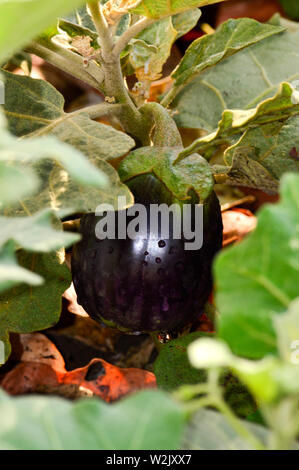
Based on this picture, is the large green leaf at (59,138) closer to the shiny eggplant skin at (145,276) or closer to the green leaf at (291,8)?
the shiny eggplant skin at (145,276)

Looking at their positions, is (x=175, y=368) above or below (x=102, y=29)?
below

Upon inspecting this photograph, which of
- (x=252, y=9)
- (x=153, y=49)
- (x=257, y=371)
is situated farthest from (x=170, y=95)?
(x=252, y=9)

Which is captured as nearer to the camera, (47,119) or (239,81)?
(47,119)

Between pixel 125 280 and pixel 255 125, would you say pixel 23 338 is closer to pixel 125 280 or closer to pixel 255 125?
pixel 125 280

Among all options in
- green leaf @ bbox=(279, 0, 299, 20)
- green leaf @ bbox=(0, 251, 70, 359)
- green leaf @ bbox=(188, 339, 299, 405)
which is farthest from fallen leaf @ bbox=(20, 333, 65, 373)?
green leaf @ bbox=(279, 0, 299, 20)

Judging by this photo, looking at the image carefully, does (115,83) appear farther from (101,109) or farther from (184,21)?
(184,21)
